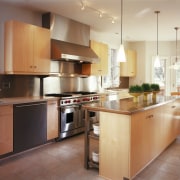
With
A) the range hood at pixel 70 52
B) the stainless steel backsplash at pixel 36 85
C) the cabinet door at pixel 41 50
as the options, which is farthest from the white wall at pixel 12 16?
the range hood at pixel 70 52

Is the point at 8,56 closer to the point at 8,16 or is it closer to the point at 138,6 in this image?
the point at 8,16

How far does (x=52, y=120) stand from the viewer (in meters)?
4.01

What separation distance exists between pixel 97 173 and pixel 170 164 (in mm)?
1169

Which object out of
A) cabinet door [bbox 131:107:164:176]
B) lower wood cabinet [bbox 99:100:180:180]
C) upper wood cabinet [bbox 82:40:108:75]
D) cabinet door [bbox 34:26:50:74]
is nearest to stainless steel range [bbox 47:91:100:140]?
cabinet door [bbox 34:26:50:74]

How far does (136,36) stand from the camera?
6.59 m

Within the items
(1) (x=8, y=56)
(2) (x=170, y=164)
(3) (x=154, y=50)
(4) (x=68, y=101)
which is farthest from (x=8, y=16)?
(3) (x=154, y=50)

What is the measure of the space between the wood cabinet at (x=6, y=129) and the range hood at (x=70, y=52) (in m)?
1.52

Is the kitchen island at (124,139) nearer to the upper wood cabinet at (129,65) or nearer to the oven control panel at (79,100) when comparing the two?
the oven control panel at (79,100)

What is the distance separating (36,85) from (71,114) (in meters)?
0.99

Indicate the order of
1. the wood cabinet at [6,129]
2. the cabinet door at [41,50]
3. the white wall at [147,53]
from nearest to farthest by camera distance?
the wood cabinet at [6,129] < the cabinet door at [41,50] < the white wall at [147,53]

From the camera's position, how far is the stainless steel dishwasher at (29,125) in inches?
132

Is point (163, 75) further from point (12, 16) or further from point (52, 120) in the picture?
point (12, 16)

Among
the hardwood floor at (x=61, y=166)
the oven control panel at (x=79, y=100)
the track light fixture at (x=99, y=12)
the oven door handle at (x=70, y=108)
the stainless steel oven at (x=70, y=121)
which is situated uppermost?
the track light fixture at (x=99, y=12)

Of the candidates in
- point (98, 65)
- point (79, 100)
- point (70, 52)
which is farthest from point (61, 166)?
point (98, 65)
